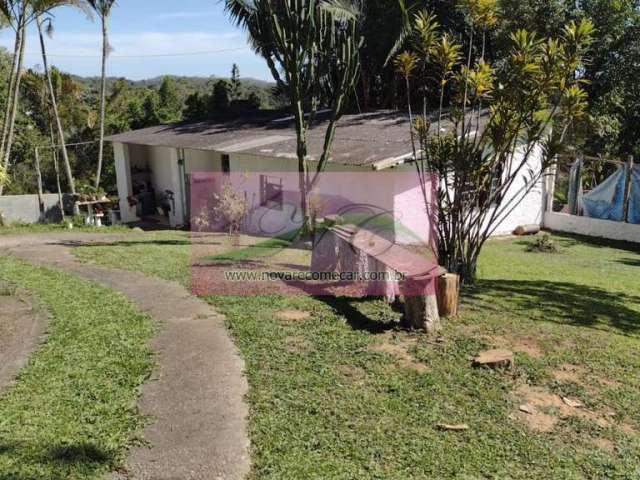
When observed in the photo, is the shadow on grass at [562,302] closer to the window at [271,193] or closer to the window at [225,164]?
the window at [271,193]

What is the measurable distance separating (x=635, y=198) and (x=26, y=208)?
17.3 meters

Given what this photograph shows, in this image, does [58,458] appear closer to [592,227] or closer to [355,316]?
[355,316]

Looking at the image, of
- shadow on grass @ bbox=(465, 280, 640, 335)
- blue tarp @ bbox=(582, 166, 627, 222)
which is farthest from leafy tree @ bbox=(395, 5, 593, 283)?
blue tarp @ bbox=(582, 166, 627, 222)

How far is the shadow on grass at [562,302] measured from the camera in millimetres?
7262

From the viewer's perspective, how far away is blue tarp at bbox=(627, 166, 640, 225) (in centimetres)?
1408

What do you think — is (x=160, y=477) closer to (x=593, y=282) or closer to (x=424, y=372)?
(x=424, y=372)

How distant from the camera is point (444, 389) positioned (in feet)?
16.6

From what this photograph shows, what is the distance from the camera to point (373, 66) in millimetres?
21266

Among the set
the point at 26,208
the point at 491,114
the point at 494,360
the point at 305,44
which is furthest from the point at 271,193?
the point at 494,360

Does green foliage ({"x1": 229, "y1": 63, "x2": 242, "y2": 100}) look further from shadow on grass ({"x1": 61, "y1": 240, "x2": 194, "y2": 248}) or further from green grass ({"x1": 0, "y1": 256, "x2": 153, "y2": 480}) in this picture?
green grass ({"x1": 0, "y1": 256, "x2": 153, "y2": 480})

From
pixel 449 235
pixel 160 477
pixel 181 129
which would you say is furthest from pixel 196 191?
pixel 160 477

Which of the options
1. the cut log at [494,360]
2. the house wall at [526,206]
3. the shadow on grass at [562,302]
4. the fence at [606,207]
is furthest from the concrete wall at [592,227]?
the cut log at [494,360]

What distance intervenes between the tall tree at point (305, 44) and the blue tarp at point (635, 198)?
7.89 m

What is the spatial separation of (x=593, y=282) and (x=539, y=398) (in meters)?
5.51
